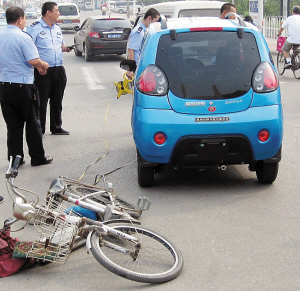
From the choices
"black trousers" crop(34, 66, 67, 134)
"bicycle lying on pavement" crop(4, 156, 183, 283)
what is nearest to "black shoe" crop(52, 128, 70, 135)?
"black trousers" crop(34, 66, 67, 134)

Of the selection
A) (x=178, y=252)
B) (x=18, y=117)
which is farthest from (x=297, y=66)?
(x=178, y=252)

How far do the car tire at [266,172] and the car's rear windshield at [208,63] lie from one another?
833 mm

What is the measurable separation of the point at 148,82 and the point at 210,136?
0.84 m

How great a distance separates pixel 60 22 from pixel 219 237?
38.4 meters

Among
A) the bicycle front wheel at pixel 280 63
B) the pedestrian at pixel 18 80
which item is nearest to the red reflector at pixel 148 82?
the pedestrian at pixel 18 80

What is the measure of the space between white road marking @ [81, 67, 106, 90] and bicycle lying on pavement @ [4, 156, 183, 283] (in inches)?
418

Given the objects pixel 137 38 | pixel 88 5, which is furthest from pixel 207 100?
pixel 88 5

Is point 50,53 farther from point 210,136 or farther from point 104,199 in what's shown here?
point 104,199

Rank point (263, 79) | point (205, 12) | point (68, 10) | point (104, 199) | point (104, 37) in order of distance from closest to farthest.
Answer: point (104, 199) < point (263, 79) < point (205, 12) < point (104, 37) < point (68, 10)

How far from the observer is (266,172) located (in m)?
6.38

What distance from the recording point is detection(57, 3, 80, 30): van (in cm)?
4181

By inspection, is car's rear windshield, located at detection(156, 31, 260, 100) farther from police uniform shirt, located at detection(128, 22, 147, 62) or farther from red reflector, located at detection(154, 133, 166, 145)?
police uniform shirt, located at detection(128, 22, 147, 62)

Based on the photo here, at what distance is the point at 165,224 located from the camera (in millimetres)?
5430

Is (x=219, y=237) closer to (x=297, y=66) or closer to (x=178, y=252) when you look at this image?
(x=178, y=252)
